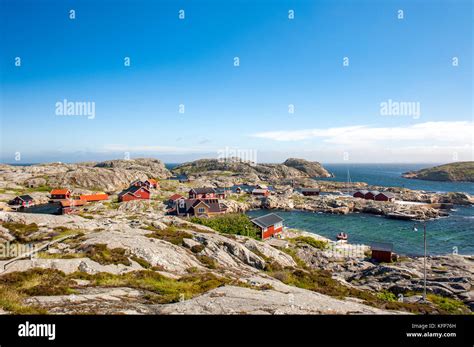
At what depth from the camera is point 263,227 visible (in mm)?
54188

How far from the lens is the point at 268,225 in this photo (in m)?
55.7

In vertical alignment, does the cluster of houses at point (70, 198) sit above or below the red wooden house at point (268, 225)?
above

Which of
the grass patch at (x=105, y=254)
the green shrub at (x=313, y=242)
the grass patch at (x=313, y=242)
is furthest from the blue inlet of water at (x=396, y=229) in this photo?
the grass patch at (x=105, y=254)

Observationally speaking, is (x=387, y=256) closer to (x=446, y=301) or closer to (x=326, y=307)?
(x=446, y=301)

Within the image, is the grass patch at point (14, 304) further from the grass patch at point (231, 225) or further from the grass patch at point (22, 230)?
the grass patch at point (231, 225)

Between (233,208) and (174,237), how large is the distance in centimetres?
6431

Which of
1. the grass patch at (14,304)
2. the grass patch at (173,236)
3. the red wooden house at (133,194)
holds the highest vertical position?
the grass patch at (14,304)

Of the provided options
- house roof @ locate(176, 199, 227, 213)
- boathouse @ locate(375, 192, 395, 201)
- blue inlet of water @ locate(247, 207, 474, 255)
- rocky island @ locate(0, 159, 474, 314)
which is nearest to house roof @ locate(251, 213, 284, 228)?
rocky island @ locate(0, 159, 474, 314)

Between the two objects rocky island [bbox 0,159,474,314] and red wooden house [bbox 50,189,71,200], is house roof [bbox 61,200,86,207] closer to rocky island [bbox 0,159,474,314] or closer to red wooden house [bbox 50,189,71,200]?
red wooden house [bbox 50,189,71,200]

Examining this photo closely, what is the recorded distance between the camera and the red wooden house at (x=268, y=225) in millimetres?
54312

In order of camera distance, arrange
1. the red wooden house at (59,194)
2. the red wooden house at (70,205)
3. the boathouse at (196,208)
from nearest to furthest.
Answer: the red wooden house at (70,205), the boathouse at (196,208), the red wooden house at (59,194)

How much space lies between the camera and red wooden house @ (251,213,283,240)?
178ft

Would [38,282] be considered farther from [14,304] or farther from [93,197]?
[93,197]
